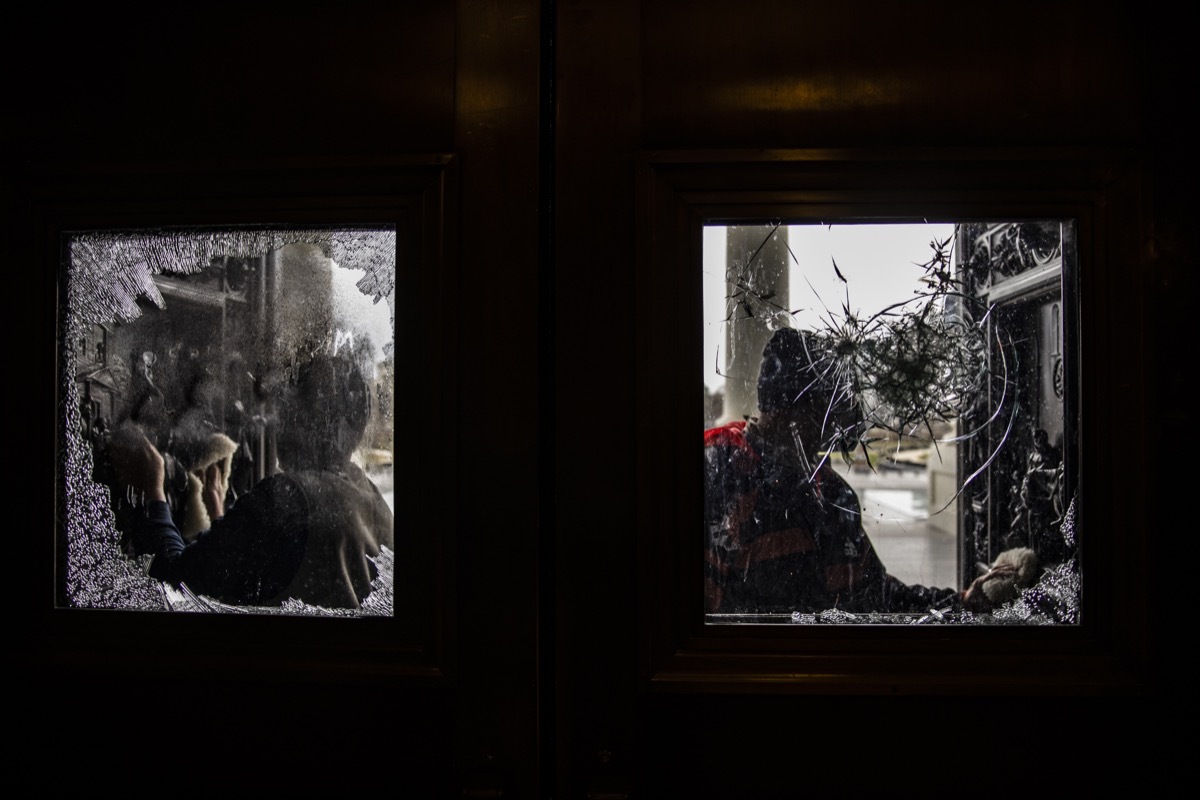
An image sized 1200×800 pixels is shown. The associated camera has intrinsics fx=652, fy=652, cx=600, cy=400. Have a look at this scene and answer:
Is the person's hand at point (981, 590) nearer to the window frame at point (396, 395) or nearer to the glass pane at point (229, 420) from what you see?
the window frame at point (396, 395)

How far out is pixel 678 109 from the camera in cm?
102

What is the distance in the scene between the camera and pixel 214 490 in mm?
1062

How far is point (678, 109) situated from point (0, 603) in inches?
53.8

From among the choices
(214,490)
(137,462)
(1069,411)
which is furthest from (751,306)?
(137,462)

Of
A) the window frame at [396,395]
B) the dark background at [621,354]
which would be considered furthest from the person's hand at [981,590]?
the window frame at [396,395]

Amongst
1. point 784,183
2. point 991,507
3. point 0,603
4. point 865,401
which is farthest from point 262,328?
point 991,507

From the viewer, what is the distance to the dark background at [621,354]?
3.25 ft

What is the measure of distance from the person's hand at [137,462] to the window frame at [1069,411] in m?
0.79

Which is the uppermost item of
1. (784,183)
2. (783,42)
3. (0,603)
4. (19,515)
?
(783,42)

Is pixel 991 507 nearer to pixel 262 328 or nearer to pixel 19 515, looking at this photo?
pixel 262 328

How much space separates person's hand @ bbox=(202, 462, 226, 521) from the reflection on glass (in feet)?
2.58

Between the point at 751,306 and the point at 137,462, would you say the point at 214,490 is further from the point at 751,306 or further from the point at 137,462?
the point at 751,306

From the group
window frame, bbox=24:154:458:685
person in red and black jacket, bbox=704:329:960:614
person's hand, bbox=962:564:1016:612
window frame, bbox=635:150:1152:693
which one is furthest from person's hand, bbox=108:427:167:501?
person's hand, bbox=962:564:1016:612

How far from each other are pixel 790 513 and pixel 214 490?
93 cm
